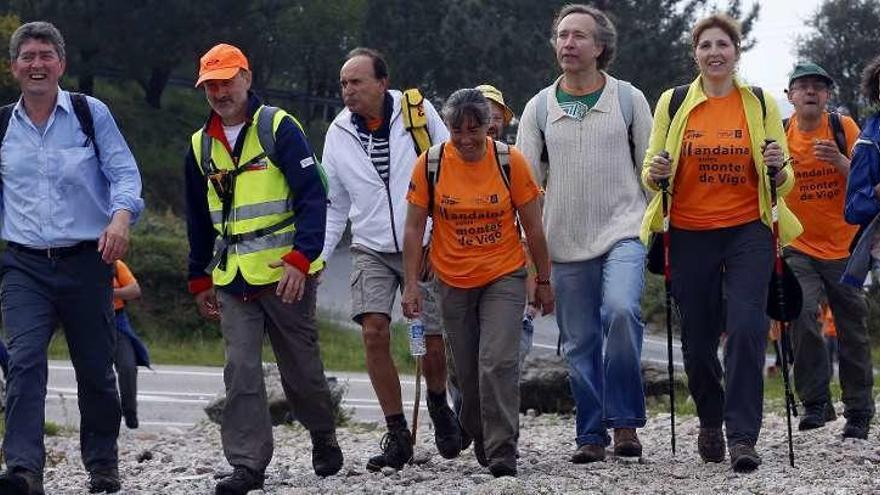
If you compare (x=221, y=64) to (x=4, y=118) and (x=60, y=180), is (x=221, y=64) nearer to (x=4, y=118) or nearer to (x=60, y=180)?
(x=60, y=180)

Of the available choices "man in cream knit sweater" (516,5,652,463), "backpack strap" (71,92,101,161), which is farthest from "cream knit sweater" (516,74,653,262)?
"backpack strap" (71,92,101,161)

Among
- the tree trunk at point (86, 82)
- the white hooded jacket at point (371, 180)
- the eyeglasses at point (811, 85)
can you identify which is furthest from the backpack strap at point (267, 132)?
the tree trunk at point (86, 82)

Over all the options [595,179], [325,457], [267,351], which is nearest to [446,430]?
[325,457]

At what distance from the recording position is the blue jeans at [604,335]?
32.0 ft

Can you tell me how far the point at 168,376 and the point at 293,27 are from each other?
41503 millimetres

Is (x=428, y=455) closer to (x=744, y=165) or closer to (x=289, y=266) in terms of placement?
(x=289, y=266)

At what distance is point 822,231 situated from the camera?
11.6 m

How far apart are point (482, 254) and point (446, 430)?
4.72ft

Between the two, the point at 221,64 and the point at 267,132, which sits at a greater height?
the point at 221,64

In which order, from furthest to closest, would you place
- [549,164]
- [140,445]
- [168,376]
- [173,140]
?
1. [173,140]
2. [168,376]
3. [140,445]
4. [549,164]

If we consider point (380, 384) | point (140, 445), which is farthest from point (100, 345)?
point (140, 445)

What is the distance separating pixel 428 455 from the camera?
417 inches

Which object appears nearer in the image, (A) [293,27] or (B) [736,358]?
(B) [736,358]

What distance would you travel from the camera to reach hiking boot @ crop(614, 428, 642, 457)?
998 cm
